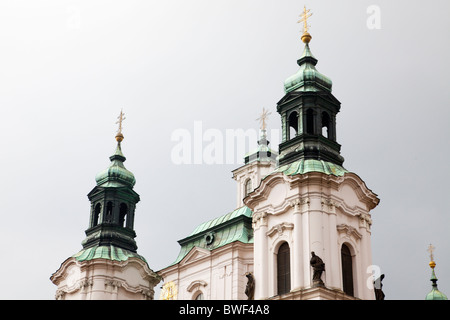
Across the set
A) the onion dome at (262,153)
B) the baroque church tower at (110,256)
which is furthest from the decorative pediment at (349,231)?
the baroque church tower at (110,256)

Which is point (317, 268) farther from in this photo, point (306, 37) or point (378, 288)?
point (306, 37)

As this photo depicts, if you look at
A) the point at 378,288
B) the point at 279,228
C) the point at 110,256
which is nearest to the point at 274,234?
the point at 279,228

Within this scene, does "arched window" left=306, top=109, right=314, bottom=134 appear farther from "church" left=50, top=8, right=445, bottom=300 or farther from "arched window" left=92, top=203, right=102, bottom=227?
"arched window" left=92, top=203, right=102, bottom=227

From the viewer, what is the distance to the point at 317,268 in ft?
92.4

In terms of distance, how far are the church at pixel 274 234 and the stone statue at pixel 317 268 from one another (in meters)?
0.03

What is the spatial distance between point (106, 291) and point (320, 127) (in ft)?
41.9

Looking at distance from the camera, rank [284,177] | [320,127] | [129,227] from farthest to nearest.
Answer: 1. [129,227]
2. [320,127]
3. [284,177]

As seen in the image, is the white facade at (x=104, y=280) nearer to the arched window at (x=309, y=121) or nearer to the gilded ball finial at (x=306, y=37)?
the arched window at (x=309, y=121)

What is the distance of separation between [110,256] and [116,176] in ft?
15.7

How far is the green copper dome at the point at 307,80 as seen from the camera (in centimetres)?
3369

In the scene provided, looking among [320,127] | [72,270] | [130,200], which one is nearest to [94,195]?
[130,200]

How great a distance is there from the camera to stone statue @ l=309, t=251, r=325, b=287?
28.0 meters
